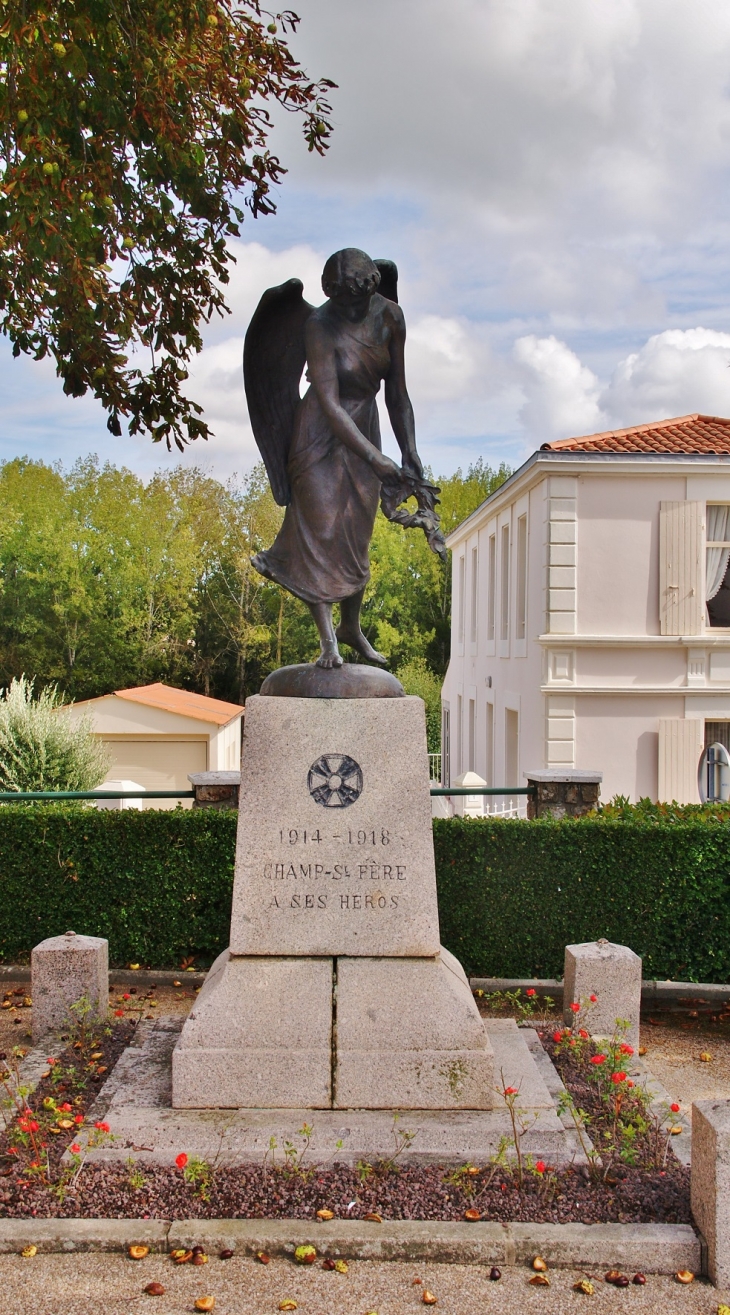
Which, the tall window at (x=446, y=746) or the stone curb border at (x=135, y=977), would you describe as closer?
the stone curb border at (x=135, y=977)

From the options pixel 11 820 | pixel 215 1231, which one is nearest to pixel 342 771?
pixel 215 1231

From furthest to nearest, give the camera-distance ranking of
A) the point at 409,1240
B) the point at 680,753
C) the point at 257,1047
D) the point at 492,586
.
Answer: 1. the point at 492,586
2. the point at 680,753
3. the point at 257,1047
4. the point at 409,1240

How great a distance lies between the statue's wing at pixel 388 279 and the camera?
17.3 feet

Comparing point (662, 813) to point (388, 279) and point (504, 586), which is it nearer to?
point (388, 279)

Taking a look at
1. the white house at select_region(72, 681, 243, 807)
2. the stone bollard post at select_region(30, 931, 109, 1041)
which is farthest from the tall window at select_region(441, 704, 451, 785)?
the stone bollard post at select_region(30, 931, 109, 1041)

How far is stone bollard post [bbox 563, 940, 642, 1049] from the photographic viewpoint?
19.1ft

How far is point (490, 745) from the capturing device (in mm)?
22594

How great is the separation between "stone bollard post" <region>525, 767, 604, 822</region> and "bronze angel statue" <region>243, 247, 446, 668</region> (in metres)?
3.26

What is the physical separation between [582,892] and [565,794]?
89 cm

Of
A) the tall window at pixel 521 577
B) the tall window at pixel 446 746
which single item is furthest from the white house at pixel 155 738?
the tall window at pixel 446 746

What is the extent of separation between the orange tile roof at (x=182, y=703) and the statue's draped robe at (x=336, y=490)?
18.0m

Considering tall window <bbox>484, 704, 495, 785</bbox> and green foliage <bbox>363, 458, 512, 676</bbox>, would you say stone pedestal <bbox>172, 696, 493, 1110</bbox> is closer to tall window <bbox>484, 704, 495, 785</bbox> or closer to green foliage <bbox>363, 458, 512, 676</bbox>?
tall window <bbox>484, 704, 495, 785</bbox>

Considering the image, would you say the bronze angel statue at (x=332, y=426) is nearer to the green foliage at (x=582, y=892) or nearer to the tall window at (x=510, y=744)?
the green foliage at (x=582, y=892)

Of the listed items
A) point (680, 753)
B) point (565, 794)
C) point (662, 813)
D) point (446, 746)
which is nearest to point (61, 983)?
point (565, 794)
